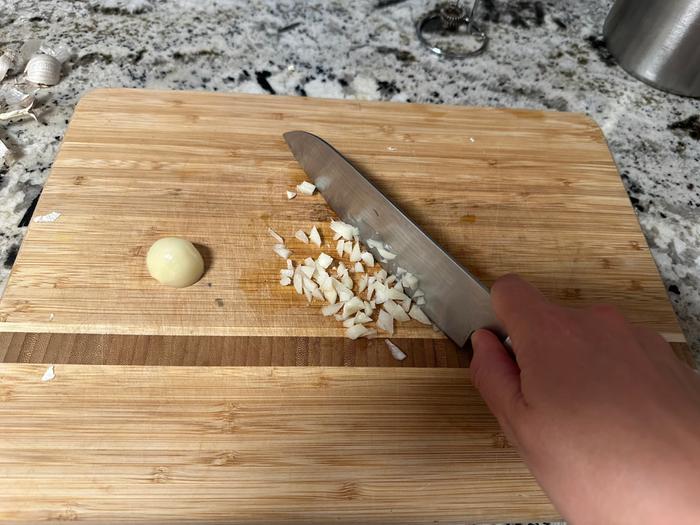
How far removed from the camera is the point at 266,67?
5.18ft

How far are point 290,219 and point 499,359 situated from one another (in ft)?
1.69

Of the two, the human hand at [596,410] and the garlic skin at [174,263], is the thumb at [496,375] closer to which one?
the human hand at [596,410]

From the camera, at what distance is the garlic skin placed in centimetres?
96

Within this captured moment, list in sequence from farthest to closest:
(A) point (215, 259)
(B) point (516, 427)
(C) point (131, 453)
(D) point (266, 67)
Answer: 1. (D) point (266, 67)
2. (A) point (215, 259)
3. (C) point (131, 453)
4. (B) point (516, 427)

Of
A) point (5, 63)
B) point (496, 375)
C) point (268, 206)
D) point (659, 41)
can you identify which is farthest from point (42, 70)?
point (659, 41)

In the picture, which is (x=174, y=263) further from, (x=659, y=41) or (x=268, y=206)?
(x=659, y=41)

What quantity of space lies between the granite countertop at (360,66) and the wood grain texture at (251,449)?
729 millimetres

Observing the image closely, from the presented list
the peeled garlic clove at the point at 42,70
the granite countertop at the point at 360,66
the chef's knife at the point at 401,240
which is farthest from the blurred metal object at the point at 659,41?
the peeled garlic clove at the point at 42,70

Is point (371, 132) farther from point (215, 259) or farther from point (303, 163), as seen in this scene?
point (215, 259)

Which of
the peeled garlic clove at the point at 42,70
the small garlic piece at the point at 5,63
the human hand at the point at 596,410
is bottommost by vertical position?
the small garlic piece at the point at 5,63

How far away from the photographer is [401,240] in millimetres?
1037

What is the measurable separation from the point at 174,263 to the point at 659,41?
149cm

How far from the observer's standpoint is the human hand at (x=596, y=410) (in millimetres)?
573

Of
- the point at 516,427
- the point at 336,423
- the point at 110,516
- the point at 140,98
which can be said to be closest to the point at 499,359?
the point at 516,427
